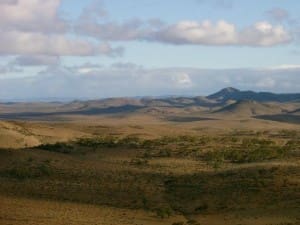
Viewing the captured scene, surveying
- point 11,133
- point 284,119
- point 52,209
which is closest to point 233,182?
point 52,209

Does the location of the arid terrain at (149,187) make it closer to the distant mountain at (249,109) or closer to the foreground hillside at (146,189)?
the foreground hillside at (146,189)

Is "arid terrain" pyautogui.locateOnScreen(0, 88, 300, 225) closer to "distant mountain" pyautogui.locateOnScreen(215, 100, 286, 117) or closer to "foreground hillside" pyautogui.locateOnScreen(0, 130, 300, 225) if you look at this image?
"foreground hillside" pyautogui.locateOnScreen(0, 130, 300, 225)

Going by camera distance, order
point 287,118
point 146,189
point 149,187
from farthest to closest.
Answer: point 287,118, point 149,187, point 146,189

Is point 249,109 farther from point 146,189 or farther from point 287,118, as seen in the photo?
point 146,189

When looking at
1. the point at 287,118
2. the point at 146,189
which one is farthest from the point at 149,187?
the point at 287,118

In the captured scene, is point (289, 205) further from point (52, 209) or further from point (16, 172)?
point (16, 172)

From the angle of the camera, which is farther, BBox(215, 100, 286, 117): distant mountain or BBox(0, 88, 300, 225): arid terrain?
BBox(215, 100, 286, 117): distant mountain

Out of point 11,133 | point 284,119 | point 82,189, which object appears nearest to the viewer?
point 82,189

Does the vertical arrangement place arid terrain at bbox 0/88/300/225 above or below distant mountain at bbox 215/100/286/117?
below

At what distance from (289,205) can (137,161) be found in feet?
53.4

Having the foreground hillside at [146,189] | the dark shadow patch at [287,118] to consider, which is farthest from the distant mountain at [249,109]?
the foreground hillside at [146,189]

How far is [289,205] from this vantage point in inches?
1107

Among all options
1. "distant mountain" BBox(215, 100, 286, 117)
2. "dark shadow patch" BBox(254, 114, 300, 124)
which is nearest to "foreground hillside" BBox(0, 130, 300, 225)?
"dark shadow patch" BBox(254, 114, 300, 124)

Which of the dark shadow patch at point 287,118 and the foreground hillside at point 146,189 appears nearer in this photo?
the foreground hillside at point 146,189
